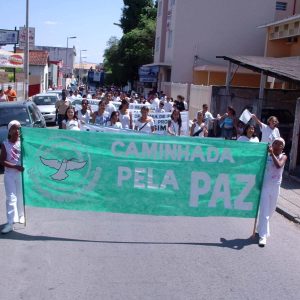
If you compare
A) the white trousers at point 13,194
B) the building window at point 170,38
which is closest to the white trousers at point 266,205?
the white trousers at point 13,194

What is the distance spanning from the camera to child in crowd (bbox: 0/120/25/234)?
733 cm

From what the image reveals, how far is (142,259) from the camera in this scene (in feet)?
21.2

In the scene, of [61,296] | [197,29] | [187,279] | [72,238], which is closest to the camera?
[61,296]

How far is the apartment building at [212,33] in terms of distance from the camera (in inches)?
1529

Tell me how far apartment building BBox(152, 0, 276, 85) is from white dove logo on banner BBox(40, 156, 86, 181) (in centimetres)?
3145

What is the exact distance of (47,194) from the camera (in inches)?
301

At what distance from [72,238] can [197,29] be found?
33897 millimetres

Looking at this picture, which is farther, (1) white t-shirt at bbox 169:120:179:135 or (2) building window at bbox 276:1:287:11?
(2) building window at bbox 276:1:287:11

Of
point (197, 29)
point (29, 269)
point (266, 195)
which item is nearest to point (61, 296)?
point (29, 269)

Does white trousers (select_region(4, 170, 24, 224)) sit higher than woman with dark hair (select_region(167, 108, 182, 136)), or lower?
lower

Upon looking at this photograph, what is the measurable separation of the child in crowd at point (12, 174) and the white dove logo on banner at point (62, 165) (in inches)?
16.1

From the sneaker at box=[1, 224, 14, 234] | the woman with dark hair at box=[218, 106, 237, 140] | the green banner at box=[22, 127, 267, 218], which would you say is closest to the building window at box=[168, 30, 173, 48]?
the woman with dark hair at box=[218, 106, 237, 140]

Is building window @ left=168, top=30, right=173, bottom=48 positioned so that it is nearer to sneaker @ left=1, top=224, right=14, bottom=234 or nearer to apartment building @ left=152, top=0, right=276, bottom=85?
apartment building @ left=152, top=0, right=276, bottom=85

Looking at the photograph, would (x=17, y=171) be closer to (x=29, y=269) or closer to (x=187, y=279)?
(x=29, y=269)
